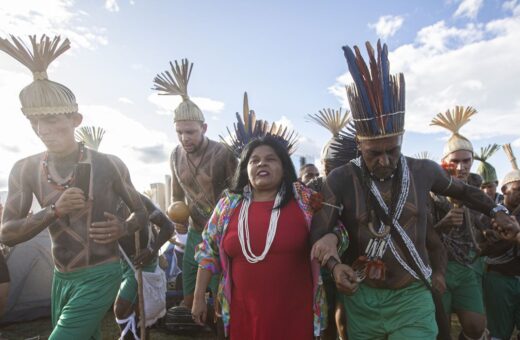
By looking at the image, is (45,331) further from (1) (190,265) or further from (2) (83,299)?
(2) (83,299)

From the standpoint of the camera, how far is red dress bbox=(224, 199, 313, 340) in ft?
9.07

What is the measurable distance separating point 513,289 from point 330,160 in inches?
107

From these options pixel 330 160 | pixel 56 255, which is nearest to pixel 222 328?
pixel 56 255

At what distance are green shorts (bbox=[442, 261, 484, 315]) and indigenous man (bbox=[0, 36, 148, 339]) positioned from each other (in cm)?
315

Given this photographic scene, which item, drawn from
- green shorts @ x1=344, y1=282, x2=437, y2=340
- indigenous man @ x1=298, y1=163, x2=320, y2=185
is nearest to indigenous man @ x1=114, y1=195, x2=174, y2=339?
green shorts @ x1=344, y1=282, x2=437, y2=340

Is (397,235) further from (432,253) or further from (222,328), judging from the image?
(222,328)

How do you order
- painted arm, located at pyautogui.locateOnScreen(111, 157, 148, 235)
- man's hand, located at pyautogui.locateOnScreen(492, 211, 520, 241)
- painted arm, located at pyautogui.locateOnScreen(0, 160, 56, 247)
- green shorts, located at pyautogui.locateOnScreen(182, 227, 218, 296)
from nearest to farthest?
man's hand, located at pyautogui.locateOnScreen(492, 211, 520, 241)
painted arm, located at pyautogui.locateOnScreen(0, 160, 56, 247)
painted arm, located at pyautogui.locateOnScreen(111, 157, 148, 235)
green shorts, located at pyautogui.locateOnScreen(182, 227, 218, 296)

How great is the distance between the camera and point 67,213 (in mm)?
2988

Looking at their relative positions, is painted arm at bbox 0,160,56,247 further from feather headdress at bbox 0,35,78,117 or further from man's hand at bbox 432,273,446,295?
man's hand at bbox 432,273,446,295

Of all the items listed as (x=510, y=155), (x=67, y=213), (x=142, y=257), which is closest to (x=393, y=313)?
(x=67, y=213)

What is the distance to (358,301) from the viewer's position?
2.88 metres

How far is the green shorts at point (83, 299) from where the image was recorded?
2.96m

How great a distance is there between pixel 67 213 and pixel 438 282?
108 inches

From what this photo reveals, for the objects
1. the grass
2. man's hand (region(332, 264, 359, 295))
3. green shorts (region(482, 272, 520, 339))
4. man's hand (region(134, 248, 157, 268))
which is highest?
man's hand (region(332, 264, 359, 295))
